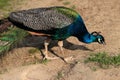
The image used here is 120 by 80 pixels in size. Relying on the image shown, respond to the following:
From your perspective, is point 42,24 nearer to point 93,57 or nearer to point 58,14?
point 58,14

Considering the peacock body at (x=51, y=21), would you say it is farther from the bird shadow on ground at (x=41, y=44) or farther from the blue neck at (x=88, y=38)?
the bird shadow on ground at (x=41, y=44)

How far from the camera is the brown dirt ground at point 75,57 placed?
6.16m

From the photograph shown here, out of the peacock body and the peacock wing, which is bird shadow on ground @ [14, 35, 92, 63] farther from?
the peacock wing

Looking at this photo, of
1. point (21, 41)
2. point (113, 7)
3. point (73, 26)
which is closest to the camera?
point (73, 26)

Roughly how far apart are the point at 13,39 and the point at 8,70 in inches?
23.0

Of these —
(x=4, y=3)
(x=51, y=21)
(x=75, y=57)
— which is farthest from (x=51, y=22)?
(x=4, y=3)

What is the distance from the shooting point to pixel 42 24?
A: 6375 mm

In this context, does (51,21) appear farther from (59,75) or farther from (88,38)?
(59,75)

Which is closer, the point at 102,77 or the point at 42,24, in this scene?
the point at 102,77

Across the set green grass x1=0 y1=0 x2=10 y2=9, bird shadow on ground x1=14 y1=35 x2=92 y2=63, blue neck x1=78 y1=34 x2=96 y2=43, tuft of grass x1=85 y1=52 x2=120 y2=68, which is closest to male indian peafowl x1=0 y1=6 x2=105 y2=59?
blue neck x1=78 y1=34 x2=96 y2=43

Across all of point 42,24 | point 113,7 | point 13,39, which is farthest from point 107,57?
point 113,7

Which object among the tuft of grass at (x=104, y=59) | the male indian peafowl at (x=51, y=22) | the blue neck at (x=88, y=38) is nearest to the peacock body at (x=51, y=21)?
the male indian peafowl at (x=51, y=22)

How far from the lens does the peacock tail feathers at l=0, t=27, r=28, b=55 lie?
6617 millimetres

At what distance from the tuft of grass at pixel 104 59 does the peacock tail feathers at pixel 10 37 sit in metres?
1.32
